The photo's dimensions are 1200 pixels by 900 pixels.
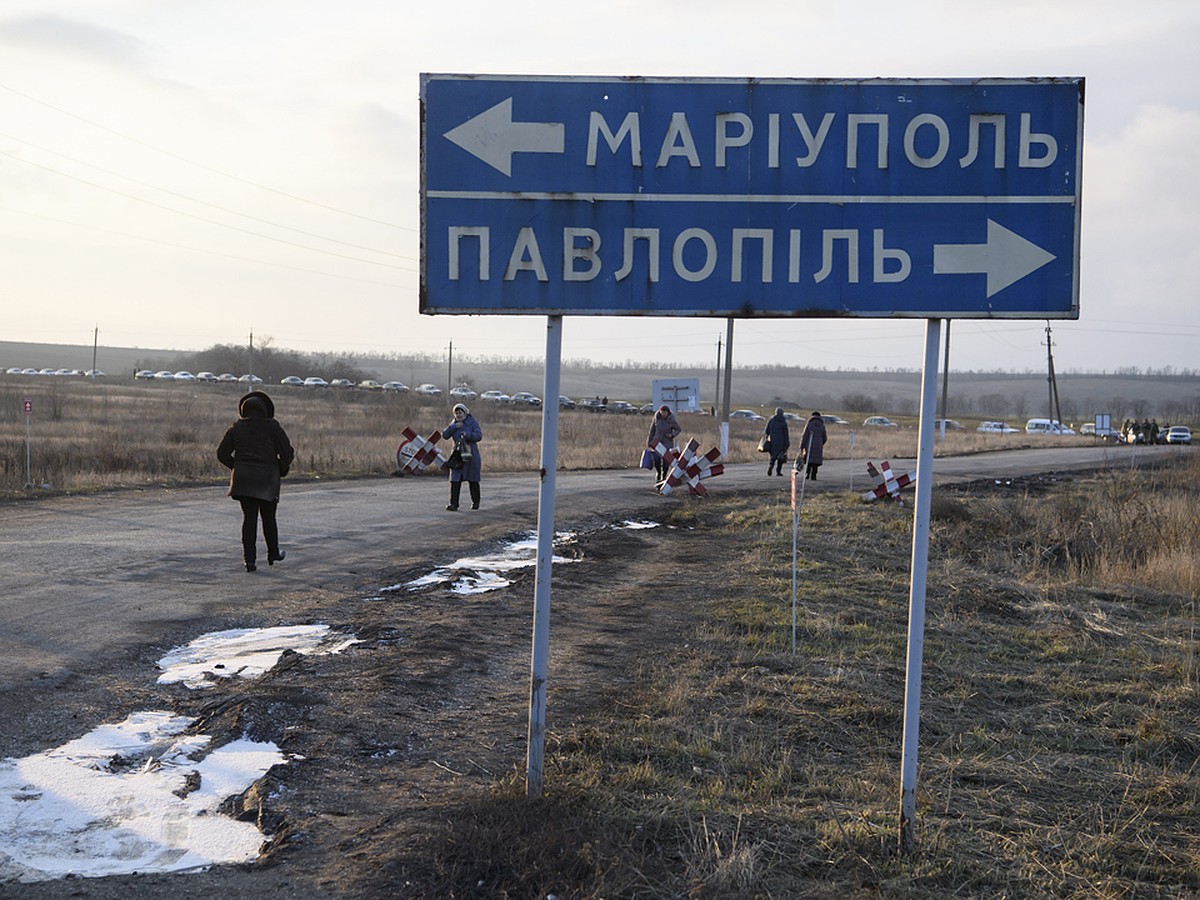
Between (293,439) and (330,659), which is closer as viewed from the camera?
(330,659)

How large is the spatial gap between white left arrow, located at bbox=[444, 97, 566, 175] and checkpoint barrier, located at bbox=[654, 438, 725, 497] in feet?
55.7

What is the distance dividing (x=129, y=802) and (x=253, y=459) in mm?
7198

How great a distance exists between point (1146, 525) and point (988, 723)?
12.6 metres

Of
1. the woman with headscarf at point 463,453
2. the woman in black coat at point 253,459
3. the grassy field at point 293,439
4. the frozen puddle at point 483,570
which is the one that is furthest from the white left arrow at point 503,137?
the grassy field at point 293,439

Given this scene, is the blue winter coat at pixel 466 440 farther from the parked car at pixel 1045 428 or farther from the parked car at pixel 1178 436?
the parked car at pixel 1045 428

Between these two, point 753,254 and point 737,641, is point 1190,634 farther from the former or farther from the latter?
point 753,254

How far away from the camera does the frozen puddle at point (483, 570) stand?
11414 millimetres

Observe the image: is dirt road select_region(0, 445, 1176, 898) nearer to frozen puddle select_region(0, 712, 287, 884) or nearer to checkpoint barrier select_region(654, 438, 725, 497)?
frozen puddle select_region(0, 712, 287, 884)

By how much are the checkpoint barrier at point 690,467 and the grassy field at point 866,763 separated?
32.5ft

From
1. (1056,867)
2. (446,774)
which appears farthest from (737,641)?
(1056,867)

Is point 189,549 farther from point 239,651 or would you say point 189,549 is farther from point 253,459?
point 239,651

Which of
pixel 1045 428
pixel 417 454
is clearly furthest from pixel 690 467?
pixel 1045 428

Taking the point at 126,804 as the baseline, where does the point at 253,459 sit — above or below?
above

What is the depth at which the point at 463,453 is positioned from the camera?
1841 centimetres
